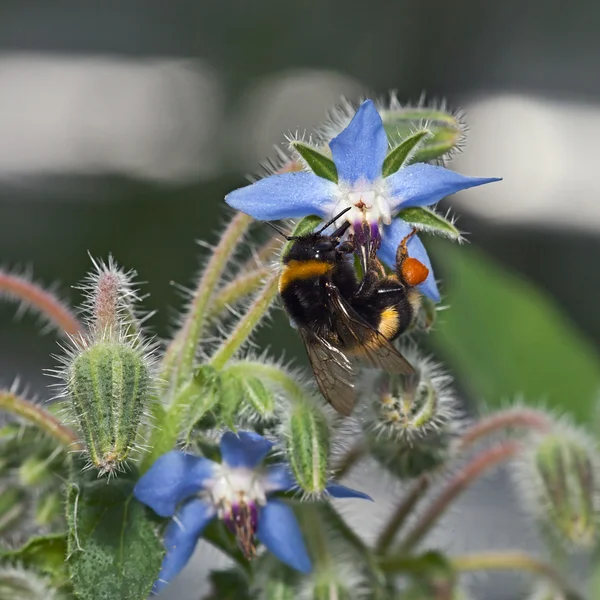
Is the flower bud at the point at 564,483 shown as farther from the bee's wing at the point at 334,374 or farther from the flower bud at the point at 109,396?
the flower bud at the point at 109,396

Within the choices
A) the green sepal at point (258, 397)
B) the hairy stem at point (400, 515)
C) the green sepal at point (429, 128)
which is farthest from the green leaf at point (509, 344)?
the green sepal at point (258, 397)

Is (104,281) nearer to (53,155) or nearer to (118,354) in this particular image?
(118,354)

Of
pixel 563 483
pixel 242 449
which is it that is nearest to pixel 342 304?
pixel 242 449

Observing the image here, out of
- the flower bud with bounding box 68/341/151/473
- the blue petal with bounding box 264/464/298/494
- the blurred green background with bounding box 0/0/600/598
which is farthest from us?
the blurred green background with bounding box 0/0/600/598

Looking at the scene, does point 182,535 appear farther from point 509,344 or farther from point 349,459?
point 509,344

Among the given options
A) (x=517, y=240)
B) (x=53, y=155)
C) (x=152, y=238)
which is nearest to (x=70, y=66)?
(x=53, y=155)

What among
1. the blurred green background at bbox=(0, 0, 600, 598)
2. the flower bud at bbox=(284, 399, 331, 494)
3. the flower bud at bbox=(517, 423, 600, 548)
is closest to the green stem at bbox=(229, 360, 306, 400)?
the flower bud at bbox=(284, 399, 331, 494)

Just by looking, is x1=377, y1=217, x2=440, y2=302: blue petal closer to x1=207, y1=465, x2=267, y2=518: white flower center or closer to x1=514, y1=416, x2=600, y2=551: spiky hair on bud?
x1=207, y1=465, x2=267, y2=518: white flower center
